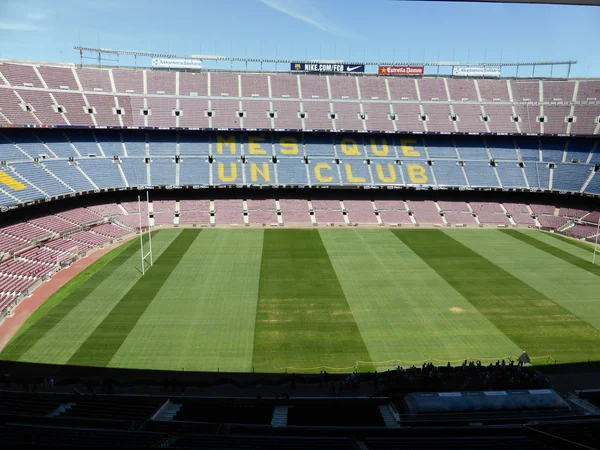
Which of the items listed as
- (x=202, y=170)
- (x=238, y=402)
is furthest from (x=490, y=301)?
(x=202, y=170)

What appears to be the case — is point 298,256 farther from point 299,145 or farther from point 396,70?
point 396,70

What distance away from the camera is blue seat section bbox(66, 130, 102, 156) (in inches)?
2290

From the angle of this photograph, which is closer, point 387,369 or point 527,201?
point 387,369

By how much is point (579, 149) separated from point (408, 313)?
51893mm

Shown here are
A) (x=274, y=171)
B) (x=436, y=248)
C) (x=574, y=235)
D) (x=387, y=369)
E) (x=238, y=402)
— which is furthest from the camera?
(x=274, y=171)

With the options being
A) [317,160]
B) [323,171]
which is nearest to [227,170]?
[317,160]

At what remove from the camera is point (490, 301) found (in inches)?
1283

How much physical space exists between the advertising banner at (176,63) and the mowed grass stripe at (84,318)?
41228mm

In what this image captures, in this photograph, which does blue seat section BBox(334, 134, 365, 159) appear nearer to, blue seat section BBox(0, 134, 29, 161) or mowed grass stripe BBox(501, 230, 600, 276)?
mowed grass stripe BBox(501, 230, 600, 276)

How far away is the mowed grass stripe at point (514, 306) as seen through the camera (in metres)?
26.6

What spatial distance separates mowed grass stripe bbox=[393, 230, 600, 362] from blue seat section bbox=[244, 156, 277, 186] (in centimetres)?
2488

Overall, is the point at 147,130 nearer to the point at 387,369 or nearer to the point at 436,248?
the point at 436,248

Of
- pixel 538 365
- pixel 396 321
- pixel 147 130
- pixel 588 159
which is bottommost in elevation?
pixel 538 365

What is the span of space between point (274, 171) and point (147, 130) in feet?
64.5
